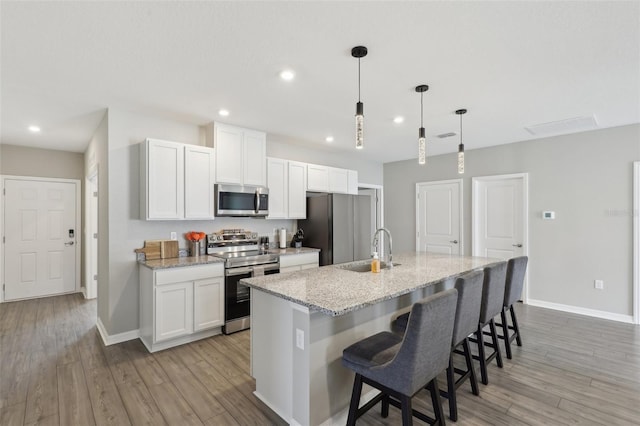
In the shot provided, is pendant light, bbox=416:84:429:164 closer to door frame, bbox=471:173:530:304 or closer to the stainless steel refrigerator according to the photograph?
the stainless steel refrigerator

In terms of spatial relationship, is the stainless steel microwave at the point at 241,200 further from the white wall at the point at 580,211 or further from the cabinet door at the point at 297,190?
the white wall at the point at 580,211

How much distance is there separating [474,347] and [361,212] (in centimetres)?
259

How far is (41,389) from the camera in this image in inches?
98.3

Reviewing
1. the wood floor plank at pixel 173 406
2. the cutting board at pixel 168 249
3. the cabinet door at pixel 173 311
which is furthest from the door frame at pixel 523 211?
the wood floor plank at pixel 173 406

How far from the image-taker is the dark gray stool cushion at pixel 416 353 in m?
1.57

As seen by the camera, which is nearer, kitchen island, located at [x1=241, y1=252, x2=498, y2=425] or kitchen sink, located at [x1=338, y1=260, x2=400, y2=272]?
kitchen island, located at [x1=241, y1=252, x2=498, y2=425]

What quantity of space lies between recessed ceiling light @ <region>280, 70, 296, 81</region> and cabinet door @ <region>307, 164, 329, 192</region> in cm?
228

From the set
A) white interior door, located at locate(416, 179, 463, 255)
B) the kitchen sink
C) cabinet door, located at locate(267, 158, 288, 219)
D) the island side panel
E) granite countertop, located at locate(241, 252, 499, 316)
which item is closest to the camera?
granite countertop, located at locate(241, 252, 499, 316)

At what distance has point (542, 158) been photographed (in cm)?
473

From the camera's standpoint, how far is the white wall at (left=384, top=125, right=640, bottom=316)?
4.09m

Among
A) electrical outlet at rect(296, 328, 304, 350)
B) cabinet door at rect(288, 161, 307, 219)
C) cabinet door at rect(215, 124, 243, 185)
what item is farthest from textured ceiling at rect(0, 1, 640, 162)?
electrical outlet at rect(296, 328, 304, 350)

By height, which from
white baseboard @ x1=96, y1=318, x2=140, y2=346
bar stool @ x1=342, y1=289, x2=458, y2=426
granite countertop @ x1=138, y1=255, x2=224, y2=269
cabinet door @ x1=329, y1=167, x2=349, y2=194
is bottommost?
white baseboard @ x1=96, y1=318, x2=140, y2=346

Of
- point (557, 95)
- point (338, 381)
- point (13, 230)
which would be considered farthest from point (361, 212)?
point (13, 230)

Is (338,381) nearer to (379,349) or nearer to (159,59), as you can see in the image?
(379,349)
